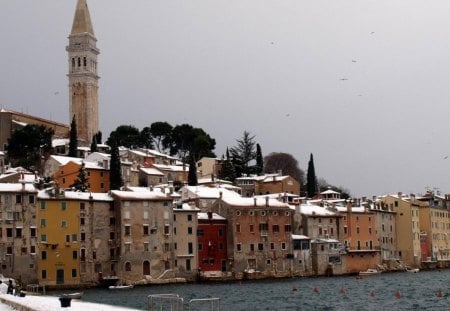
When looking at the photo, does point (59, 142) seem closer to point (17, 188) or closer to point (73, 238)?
point (73, 238)

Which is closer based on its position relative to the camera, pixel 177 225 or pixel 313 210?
pixel 177 225

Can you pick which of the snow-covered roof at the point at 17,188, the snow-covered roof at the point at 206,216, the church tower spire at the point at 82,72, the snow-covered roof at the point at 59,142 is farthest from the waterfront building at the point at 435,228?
the snow-covered roof at the point at 17,188

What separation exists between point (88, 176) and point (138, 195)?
45.9ft

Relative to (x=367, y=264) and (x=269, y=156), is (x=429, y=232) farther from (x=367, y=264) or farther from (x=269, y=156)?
(x=269, y=156)

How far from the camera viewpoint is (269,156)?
118125 millimetres

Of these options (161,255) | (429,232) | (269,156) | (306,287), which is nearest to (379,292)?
(306,287)

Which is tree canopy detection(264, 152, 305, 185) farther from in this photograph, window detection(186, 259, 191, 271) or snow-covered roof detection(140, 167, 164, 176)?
window detection(186, 259, 191, 271)

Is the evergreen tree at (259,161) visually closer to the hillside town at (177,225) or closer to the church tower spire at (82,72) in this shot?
the hillside town at (177,225)

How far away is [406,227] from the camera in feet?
286

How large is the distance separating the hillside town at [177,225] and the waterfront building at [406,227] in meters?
0.10

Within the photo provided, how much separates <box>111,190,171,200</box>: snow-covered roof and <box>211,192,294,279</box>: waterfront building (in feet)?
22.2

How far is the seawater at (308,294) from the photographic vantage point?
42953 mm

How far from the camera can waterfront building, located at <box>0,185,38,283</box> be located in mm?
56219

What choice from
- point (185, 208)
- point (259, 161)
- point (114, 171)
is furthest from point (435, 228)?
point (114, 171)
